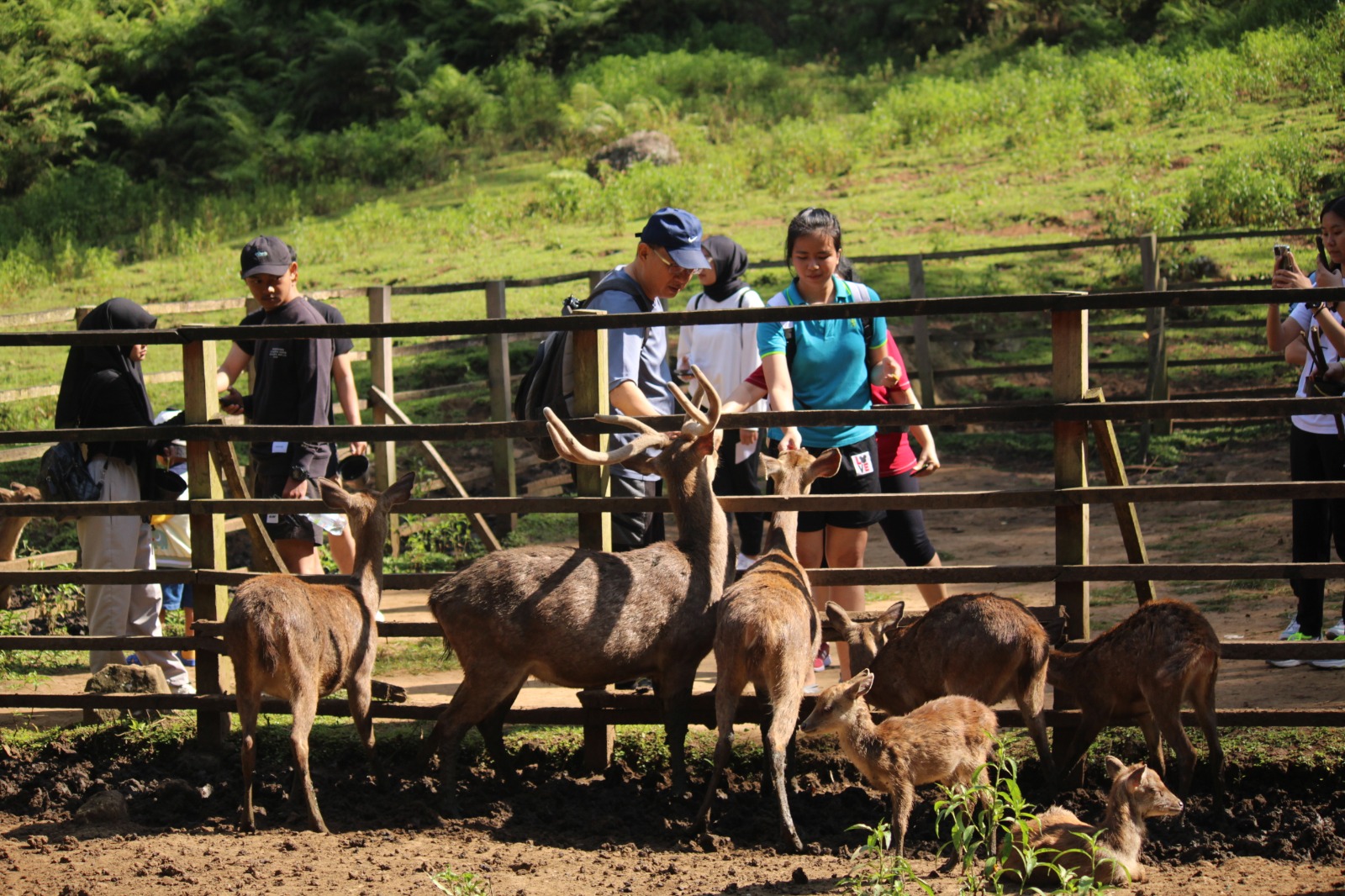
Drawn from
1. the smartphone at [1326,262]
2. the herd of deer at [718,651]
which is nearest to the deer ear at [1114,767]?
the herd of deer at [718,651]

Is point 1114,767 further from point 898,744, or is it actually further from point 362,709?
point 362,709

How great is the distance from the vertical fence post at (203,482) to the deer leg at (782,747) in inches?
106

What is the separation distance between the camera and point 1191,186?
1762cm

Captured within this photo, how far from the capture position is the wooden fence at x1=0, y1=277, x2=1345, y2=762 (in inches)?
206

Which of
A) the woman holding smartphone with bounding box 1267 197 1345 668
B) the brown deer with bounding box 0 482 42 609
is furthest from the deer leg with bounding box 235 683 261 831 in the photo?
the woman holding smartphone with bounding box 1267 197 1345 668

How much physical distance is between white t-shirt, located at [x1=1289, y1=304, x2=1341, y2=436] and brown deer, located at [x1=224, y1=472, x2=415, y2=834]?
4365 millimetres

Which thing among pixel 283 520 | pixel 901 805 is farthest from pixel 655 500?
pixel 283 520

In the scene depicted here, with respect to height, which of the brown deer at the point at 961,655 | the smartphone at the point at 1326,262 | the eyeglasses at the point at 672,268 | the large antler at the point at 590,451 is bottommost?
Result: the brown deer at the point at 961,655

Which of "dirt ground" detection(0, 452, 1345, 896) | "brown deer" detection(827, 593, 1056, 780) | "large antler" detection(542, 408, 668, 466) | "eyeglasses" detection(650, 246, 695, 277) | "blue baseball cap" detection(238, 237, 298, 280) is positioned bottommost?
"dirt ground" detection(0, 452, 1345, 896)

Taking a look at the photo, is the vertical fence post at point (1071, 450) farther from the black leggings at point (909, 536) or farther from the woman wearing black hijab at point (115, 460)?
the woman wearing black hijab at point (115, 460)

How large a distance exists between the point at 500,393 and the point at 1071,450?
726cm

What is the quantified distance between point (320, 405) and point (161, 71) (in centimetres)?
2442

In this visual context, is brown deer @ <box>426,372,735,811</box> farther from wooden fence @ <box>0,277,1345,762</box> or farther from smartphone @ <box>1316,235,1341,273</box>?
smartphone @ <box>1316,235,1341,273</box>

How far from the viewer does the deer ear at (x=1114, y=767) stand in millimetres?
4594
